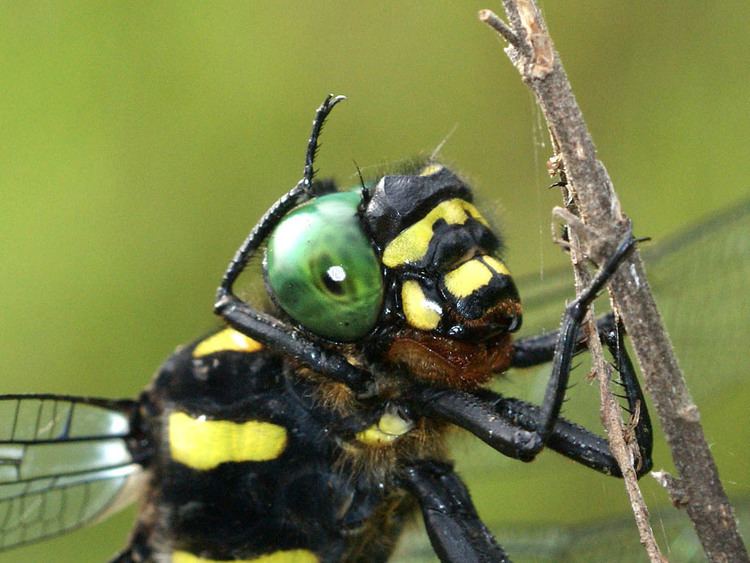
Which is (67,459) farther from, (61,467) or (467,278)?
(467,278)

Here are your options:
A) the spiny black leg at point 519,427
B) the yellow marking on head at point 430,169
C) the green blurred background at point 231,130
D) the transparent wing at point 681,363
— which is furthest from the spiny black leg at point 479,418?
the green blurred background at point 231,130

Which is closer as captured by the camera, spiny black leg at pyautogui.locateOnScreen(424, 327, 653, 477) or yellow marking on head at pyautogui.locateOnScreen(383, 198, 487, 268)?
spiny black leg at pyautogui.locateOnScreen(424, 327, 653, 477)

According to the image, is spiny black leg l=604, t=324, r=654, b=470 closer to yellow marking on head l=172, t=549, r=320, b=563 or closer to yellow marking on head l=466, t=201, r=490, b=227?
yellow marking on head l=466, t=201, r=490, b=227

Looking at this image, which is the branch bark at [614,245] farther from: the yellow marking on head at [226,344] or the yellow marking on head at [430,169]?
the yellow marking on head at [226,344]

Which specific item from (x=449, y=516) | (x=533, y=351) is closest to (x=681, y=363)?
(x=533, y=351)

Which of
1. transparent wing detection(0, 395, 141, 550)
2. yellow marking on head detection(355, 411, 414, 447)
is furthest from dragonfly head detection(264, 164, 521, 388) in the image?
transparent wing detection(0, 395, 141, 550)

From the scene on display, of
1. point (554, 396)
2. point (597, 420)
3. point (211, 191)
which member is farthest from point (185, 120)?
point (554, 396)
